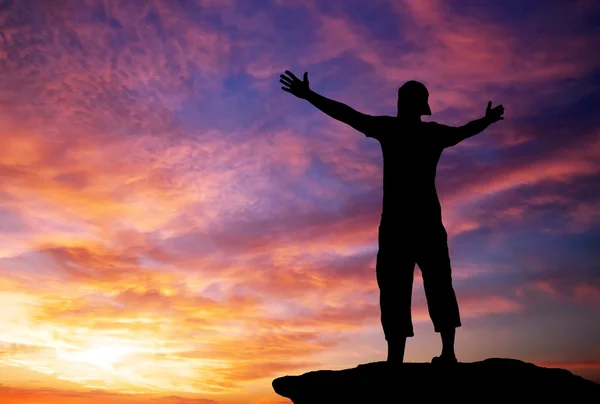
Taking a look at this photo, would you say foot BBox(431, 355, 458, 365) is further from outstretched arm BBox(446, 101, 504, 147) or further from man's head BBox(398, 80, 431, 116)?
man's head BBox(398, 80, 431, 116)

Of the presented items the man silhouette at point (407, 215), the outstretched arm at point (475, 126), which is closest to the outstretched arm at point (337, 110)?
the man silhouette at point (407, 215)

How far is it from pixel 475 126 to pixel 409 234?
2.24m

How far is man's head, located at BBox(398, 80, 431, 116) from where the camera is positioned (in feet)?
30.1

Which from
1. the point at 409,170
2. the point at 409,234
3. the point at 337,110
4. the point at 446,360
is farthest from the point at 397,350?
the point at 337,110

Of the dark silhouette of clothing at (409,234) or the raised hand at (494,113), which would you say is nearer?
the dark silhouette of clothing at (409,234)

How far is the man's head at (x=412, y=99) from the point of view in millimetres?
9172

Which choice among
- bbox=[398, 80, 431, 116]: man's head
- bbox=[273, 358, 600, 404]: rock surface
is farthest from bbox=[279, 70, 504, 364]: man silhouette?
bbox=[273, 358, 600, 404]: rock surface

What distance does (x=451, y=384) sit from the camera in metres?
8.02

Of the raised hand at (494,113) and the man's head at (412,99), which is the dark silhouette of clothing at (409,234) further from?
the raised hand at (494,113)

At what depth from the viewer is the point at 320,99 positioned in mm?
9102

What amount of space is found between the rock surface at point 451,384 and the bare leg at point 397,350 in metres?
0.12

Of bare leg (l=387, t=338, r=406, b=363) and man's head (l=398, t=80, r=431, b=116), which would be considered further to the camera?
man's head (l=398, t=80, r=431, b=116)

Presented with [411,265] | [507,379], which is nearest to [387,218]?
[411,265]

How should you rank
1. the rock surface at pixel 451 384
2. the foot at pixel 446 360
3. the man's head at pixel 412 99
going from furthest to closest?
1. the man's head at pixel 412 99
2. the foot at pixel 446 360
3. the rock surface at pixel 451 384
